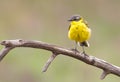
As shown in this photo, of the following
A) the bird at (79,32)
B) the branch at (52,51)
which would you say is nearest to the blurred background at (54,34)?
the bird at (79,32)

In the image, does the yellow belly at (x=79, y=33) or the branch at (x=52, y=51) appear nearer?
the branch at (x=52, y=51)

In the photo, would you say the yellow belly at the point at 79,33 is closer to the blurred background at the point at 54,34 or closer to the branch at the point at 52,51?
the branch at the point at 52,51

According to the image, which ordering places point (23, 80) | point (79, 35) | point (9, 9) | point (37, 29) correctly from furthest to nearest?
1. point (9, 9)
2. point (37, 29)
3. point (23, 80)
4. point (79, 35)

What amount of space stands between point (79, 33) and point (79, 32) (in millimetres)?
36

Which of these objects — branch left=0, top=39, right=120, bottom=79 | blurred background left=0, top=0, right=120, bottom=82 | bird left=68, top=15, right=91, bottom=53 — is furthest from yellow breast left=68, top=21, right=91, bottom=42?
blurred background left=0, top=0, right=120, bottom=82

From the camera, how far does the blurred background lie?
9.58m

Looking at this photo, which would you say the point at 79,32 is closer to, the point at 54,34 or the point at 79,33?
the point at 79,33

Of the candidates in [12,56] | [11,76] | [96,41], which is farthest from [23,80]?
[96,41]

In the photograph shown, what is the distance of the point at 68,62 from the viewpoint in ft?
32.5

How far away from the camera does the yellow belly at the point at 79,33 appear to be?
5.25 meters

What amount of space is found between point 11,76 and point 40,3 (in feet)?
13.7

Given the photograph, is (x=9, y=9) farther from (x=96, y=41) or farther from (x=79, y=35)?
(x=79, y=35)

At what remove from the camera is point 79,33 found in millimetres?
A: 5328

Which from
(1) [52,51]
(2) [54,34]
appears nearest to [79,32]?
(1) [52,51]
